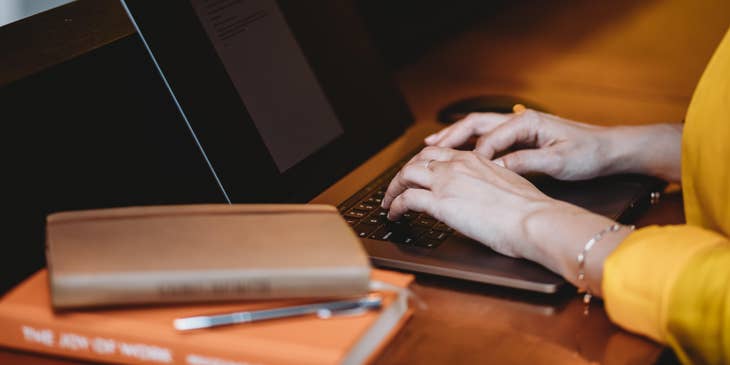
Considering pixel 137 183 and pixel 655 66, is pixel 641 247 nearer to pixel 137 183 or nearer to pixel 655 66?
pixel 137 183

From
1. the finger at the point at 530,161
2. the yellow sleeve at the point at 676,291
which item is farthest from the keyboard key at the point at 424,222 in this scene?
the yellow sleeve at the point at 676,291

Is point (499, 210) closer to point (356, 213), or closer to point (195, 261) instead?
point (356, 213)

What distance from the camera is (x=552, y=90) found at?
1.51 metres

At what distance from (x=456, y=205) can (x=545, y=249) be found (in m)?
0.11

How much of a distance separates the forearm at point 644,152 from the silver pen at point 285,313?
19.1 inches

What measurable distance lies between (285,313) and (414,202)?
269mm

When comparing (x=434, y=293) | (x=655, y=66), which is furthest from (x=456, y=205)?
(x=655, y=66)

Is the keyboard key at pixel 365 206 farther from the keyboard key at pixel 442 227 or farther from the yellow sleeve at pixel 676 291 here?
the yellow sleeve at pixel 676 291

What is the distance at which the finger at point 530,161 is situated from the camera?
1.05 meters

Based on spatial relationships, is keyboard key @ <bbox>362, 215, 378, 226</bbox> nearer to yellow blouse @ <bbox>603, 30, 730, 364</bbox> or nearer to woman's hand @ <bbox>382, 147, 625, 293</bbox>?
woman's hand @ <bbox>382, 147, 625, 293</bbox>

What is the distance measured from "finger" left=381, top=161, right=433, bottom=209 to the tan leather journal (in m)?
0.23

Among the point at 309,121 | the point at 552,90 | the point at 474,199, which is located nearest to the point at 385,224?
the point at 474,199

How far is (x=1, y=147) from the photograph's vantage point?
2.95 ft

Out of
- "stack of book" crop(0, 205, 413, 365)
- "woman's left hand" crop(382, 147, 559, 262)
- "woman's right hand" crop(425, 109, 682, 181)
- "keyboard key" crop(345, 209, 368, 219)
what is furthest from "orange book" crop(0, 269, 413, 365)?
"woman's right hand" crop(425, 109, 682, 181)
